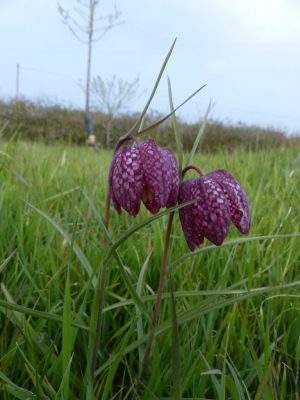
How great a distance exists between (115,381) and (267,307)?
0.34 m

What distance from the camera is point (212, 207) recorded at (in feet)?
2.13

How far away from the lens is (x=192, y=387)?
81 cm

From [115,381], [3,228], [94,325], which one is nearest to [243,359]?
[115,381]

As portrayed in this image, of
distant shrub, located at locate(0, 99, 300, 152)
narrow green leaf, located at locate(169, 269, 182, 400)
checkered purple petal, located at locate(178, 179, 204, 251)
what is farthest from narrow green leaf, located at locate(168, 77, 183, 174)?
distant shrub, located at locate(0, 99, 300, 152)

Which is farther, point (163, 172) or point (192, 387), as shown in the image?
point (192, 387)

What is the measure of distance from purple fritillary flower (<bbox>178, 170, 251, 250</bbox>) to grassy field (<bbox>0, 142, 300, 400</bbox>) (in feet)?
0.19

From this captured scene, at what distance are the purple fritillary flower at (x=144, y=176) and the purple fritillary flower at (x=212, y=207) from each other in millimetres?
27

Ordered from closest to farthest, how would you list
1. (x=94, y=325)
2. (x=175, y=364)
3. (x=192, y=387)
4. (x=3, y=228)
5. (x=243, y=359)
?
(x=175, y=364)
(x=94, y=325)
(x=192, y=387)
(x=243, y=359)
(x=3, y=228)

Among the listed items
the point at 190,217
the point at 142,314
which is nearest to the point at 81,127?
the point at 142,314

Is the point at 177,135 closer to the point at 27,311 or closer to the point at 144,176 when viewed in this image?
the point at 144,176

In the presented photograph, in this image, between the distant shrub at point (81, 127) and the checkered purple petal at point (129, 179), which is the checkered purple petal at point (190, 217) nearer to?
the checkered purple petal at point (129, 179)

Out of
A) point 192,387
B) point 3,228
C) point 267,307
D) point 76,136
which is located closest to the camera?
point 192,387

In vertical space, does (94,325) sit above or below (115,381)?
above

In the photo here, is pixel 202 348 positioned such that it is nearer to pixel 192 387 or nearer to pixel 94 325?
pixel 192 387
